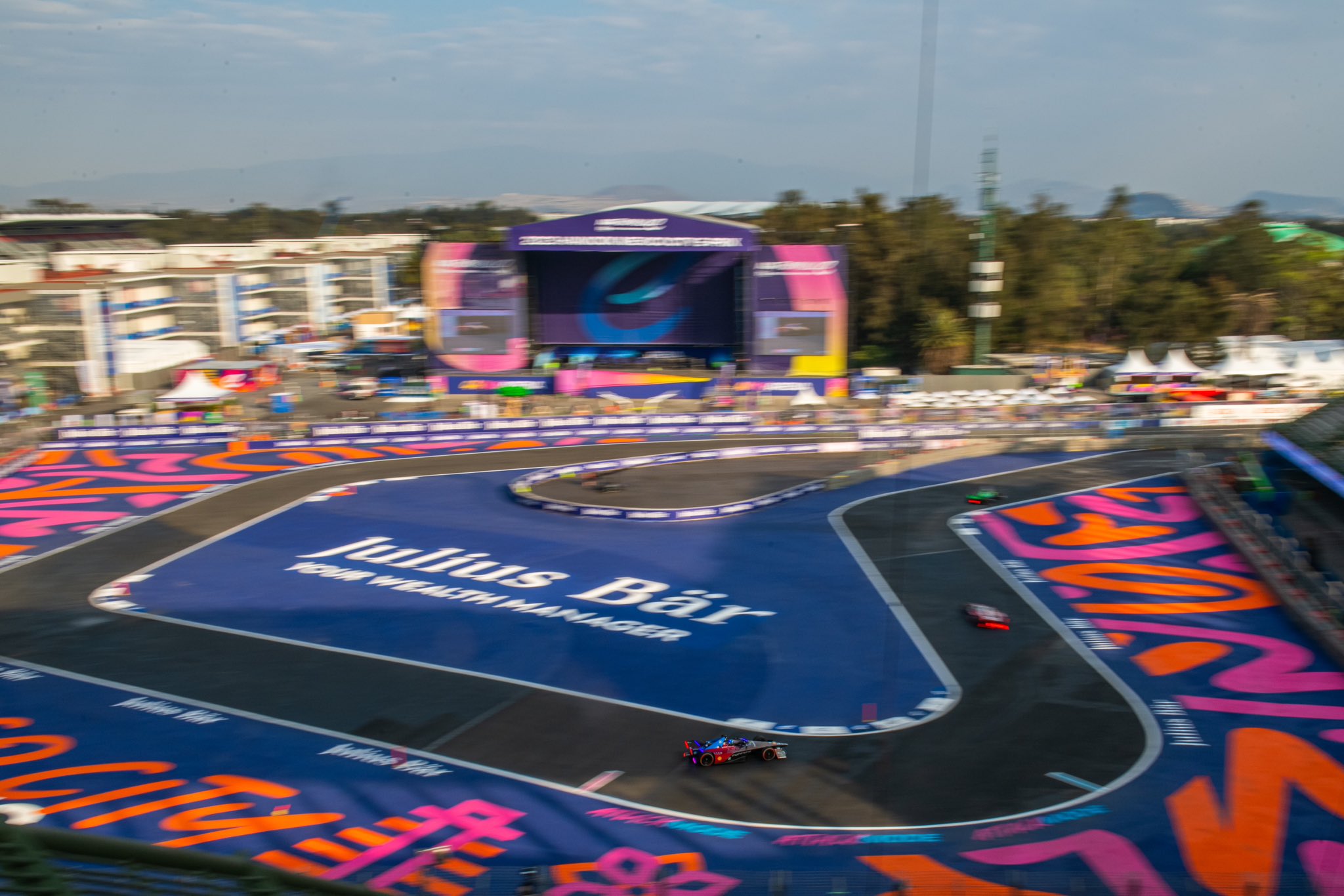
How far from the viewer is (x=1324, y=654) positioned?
17891mm

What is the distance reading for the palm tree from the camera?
54375mm

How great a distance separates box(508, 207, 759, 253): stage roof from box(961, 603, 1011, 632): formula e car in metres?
27.2

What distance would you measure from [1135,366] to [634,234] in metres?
24.4

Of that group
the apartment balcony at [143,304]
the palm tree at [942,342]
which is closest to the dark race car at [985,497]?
the palm tree at [942,342]

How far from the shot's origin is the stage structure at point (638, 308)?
4444 cm

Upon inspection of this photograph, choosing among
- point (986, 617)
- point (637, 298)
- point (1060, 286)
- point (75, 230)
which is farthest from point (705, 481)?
point (75, 230)

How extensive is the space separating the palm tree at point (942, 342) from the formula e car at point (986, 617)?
3618cm

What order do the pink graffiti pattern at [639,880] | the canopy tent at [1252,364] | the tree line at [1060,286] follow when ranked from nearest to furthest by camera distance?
the pink graffiti pattern at [639,880]
the canopy tent at [1252,364]
the tree line at [1060,286]

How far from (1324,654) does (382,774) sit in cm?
1685

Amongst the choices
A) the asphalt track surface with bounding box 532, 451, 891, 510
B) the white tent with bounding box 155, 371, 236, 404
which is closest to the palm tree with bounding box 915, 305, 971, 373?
the asphalt track surface with bounding box 532, 451, 891, 510

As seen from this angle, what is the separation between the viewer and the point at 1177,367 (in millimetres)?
44531

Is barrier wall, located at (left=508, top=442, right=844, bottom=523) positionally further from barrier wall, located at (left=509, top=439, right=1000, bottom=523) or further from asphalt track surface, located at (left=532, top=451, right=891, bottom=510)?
asphalt track surface, located at (left=532, top=451, right=891, bottom=510)

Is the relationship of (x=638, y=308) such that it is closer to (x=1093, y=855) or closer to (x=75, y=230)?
(x=1093, y=855)

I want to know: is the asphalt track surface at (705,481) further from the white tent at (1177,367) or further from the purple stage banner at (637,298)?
the white tent at (1177,367)
